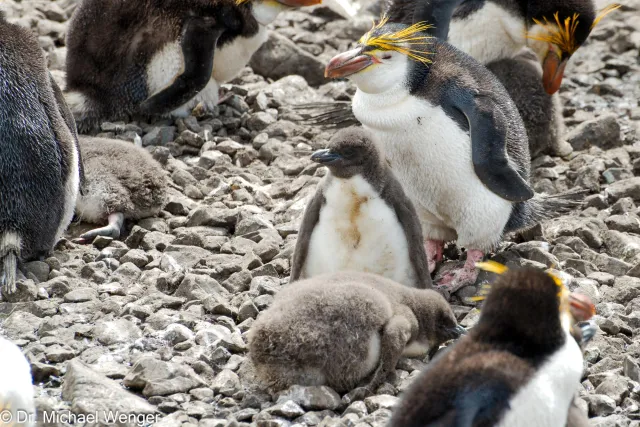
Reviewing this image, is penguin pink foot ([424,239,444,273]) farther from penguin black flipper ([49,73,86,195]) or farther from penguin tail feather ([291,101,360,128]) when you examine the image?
penguin black flipper ([49,73,86,195])

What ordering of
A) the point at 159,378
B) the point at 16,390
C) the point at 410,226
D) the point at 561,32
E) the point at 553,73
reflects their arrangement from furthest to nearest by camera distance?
1. the point at 553,73
2. the point at 561,32
3. the point at 410,226
4. the point at 159,378
5. the point at 16,390

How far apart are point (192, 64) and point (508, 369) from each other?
451 centimetres

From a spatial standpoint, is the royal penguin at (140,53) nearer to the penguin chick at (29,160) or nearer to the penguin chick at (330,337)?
the penguin chick at (29,160)

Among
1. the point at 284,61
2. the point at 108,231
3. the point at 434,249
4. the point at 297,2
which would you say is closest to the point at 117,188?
the point at 108,231

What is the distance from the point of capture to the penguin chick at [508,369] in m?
3.21

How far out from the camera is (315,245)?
5.15 metres

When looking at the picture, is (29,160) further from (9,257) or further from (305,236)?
(305,236)

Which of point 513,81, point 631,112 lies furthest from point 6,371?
point 631,112

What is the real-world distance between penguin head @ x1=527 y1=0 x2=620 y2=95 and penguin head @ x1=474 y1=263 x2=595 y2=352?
3.89 m

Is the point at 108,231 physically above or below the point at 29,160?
below

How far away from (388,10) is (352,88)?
36.0 inches

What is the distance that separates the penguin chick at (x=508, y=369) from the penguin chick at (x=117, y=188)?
2.96 meters

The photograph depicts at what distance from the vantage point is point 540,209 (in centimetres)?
578

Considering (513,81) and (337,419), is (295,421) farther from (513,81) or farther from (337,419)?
(513,81)
